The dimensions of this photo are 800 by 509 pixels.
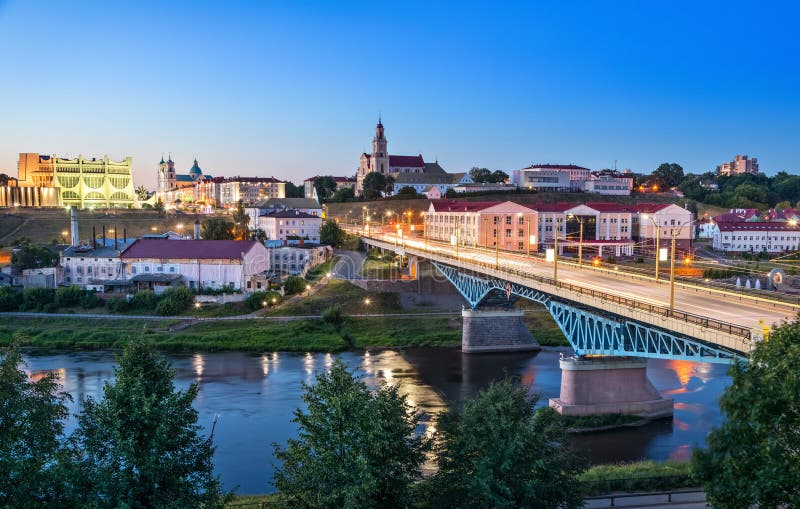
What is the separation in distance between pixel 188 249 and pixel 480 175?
9525 cm

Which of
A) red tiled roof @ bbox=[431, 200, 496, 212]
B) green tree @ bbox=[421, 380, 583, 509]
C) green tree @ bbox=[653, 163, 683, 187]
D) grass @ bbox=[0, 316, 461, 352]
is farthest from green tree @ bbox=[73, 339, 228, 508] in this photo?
green tree @ bbox=[653, 163, 683, 187]

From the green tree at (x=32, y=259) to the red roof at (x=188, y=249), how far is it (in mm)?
9560

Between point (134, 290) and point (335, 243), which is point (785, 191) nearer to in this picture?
point (335, 243)

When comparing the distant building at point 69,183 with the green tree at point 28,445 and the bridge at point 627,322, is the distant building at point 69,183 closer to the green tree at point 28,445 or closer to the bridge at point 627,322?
the bridge at point 627,322

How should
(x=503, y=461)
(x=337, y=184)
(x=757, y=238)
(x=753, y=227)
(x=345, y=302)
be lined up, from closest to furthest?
(x=503, y=461)
(x=345, y=302)
(x=757, y=238)
(x=753, y=227)
(x=337, y=184)

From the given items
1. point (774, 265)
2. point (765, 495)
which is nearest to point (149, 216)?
point (774, 265)

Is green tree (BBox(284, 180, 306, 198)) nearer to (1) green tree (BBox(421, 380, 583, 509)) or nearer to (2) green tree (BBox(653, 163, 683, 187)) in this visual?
(2) green tree (BBox(653, 163, 683, 187))

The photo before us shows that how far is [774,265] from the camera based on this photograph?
70250 mm

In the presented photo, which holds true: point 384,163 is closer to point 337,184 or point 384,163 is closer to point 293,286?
point 337,184

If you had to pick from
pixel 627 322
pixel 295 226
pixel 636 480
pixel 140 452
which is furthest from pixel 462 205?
pixel 140 452

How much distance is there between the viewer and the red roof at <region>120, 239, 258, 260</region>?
5916 centimetres

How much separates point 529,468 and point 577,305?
55.0 feet

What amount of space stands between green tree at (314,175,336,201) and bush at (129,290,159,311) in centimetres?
9018

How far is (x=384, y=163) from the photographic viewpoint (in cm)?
14475
